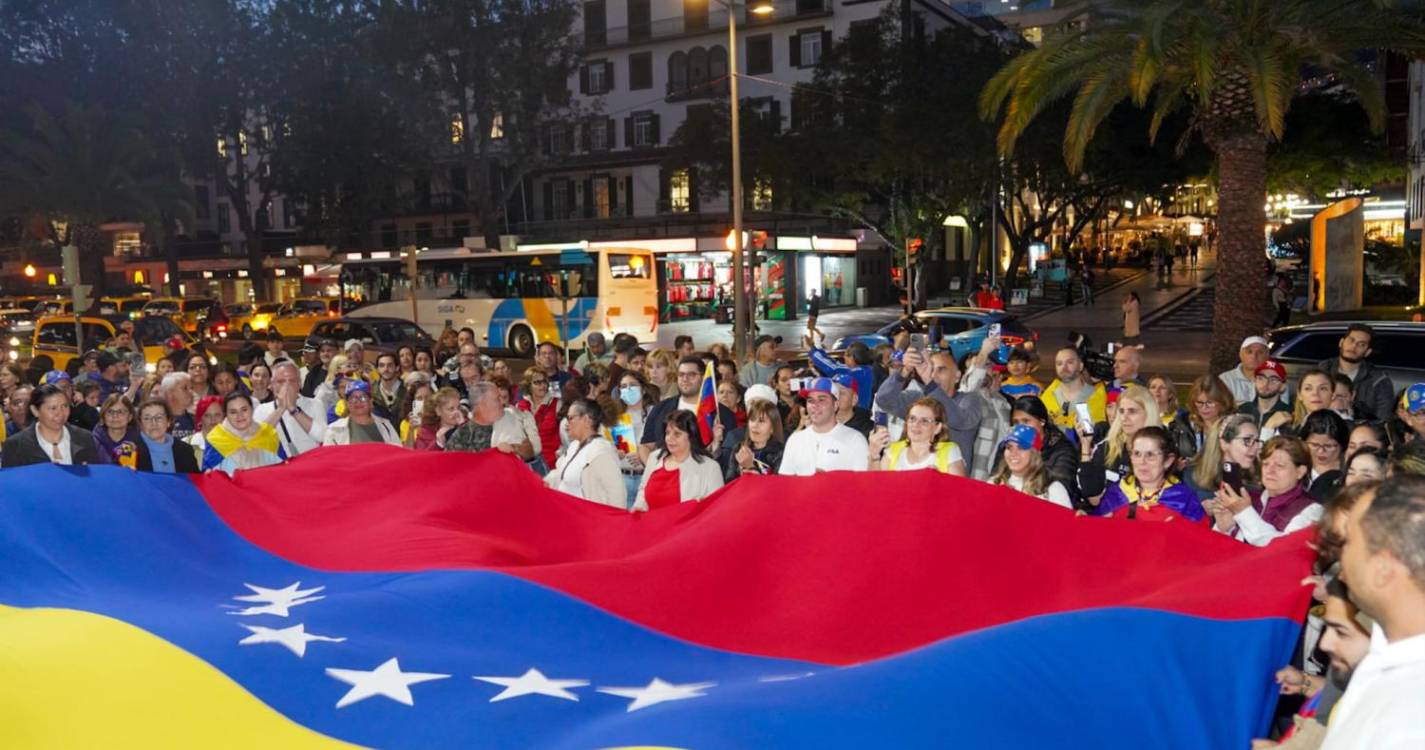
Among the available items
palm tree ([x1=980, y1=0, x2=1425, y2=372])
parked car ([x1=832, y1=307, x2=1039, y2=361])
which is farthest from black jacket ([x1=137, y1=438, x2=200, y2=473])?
parked car ([x1=832, y1=307, x2=1039, y2=361])

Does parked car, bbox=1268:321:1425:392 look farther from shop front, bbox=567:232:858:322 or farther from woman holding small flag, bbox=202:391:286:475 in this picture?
shop front, bbox=567:232:858:322

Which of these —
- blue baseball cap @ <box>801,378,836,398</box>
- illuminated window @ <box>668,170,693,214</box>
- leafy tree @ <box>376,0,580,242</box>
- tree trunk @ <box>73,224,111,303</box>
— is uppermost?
leafy tree @ <box>376,0,580,242</box>

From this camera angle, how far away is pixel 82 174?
145 ft

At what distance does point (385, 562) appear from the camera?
6.52 metres

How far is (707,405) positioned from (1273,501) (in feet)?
16.0

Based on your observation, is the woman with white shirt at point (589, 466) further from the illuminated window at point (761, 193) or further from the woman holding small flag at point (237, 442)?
the illuminated window at point (761, 193)

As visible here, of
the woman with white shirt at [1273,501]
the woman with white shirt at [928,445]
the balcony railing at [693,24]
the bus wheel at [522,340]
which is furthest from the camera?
the balcony railing at [693,24]

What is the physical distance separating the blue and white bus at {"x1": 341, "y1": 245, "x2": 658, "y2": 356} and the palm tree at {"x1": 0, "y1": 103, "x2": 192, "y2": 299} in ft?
47.0

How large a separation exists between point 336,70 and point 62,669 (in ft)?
158

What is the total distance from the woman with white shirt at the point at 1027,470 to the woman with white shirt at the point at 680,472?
1.96 meters

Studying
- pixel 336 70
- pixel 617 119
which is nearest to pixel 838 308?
pixel 617 119

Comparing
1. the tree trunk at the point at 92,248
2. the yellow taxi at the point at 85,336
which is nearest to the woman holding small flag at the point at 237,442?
the yellow taxi at the point at 85,336

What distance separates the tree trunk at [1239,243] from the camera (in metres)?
17.0

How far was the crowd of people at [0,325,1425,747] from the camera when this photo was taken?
3.71 metres
